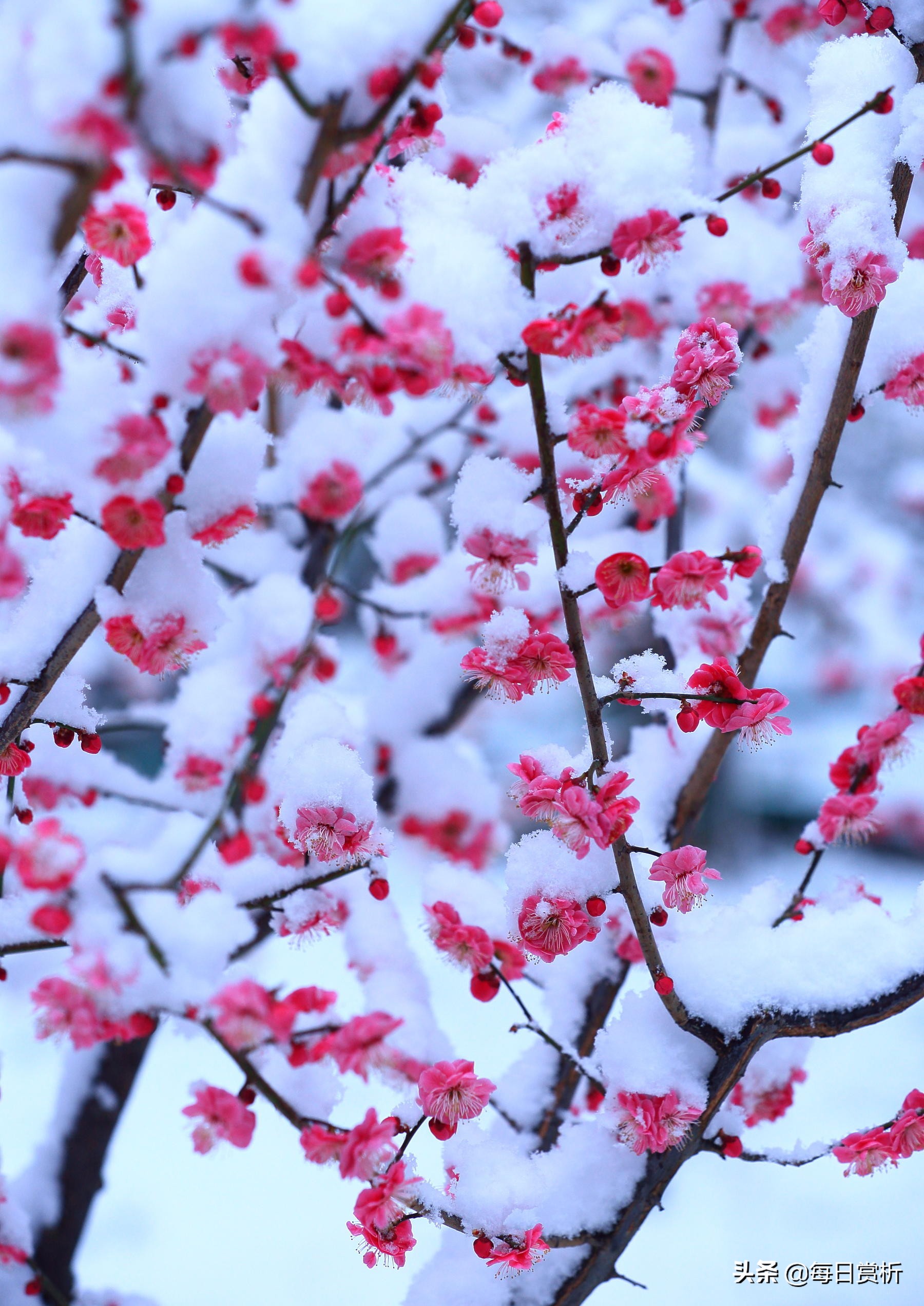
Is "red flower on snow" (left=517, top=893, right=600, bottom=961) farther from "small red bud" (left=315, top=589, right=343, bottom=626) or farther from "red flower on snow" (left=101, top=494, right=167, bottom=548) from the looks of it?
"small red bud" (left=315, top=589, right=343, bottom=626)

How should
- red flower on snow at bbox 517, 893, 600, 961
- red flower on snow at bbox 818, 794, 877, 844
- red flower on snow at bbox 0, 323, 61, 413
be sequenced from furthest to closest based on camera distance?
red flower on snow at bbox 818, 794, 877, 844 → red flower on snow at bbox 517, 893, 600, 961 → red flower on snow at bbox 0, 323, 61, 413

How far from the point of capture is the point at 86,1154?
175 centimetres

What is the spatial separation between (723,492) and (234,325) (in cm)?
363

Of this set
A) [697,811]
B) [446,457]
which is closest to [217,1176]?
[697,811]

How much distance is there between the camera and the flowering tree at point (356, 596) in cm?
62

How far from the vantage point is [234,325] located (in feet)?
1.95

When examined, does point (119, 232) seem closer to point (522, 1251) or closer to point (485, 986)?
point (485, 986)

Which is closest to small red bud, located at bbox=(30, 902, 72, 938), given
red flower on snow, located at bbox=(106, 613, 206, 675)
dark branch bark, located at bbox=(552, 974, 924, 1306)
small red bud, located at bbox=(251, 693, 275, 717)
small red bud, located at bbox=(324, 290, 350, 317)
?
red flower on snow, located at bbox=(106, 613, 206, 675)

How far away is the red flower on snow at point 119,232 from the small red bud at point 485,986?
0.77 m

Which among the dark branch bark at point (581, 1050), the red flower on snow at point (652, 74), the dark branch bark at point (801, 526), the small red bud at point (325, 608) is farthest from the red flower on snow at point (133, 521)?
the red flower on snow at point (652, 74)

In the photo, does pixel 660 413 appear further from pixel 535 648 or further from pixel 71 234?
pixel 71 234

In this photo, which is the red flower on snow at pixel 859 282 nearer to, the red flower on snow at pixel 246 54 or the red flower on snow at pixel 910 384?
the red flower on snow at pixel 910 384

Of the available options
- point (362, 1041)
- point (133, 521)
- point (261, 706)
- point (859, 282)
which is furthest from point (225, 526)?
point (261, 706)

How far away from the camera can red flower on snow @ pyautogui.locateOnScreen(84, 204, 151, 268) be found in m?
0.70
